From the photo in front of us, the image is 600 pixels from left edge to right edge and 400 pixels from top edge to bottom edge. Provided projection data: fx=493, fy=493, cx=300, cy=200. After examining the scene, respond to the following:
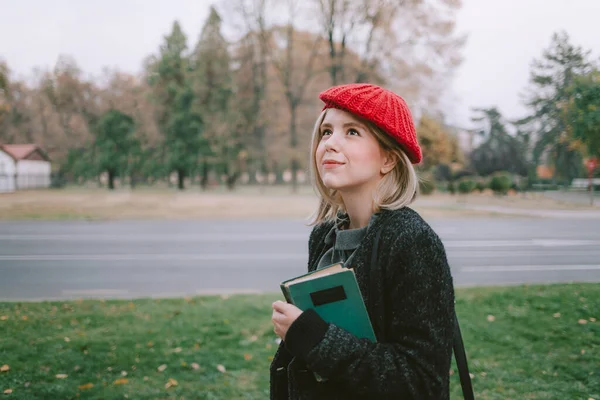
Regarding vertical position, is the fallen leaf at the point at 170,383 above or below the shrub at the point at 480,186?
below

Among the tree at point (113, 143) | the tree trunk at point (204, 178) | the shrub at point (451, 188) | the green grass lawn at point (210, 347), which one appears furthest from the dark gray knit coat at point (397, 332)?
the tree trunk at point (204, 178)

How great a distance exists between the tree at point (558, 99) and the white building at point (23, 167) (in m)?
7.67

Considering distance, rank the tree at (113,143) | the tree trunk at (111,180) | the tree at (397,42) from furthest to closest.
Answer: the tree at (397,42), the tree trunk at (111,180), the tree at (113,143)

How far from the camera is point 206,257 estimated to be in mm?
9359

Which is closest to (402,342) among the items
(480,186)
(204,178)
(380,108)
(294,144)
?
(380,108)

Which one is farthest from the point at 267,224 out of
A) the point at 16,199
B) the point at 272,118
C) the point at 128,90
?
the point at 272,118

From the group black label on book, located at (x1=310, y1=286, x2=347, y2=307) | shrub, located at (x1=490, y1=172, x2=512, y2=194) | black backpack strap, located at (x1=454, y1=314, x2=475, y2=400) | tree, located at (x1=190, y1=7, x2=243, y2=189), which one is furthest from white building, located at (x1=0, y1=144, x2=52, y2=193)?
tree, located at (x1=190, y1=7, x2=243, y2=189)

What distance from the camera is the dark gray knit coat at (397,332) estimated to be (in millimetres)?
1284

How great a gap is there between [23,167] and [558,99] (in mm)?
7924

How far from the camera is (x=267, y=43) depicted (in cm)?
2452

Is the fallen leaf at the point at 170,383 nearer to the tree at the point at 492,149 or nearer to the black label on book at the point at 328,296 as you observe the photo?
the black label on book at the point at 328,296

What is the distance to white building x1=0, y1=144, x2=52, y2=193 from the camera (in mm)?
7605

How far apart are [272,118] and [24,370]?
87.0 ft

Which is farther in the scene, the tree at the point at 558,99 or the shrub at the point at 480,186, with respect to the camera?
the shrub at the point at 480,186
